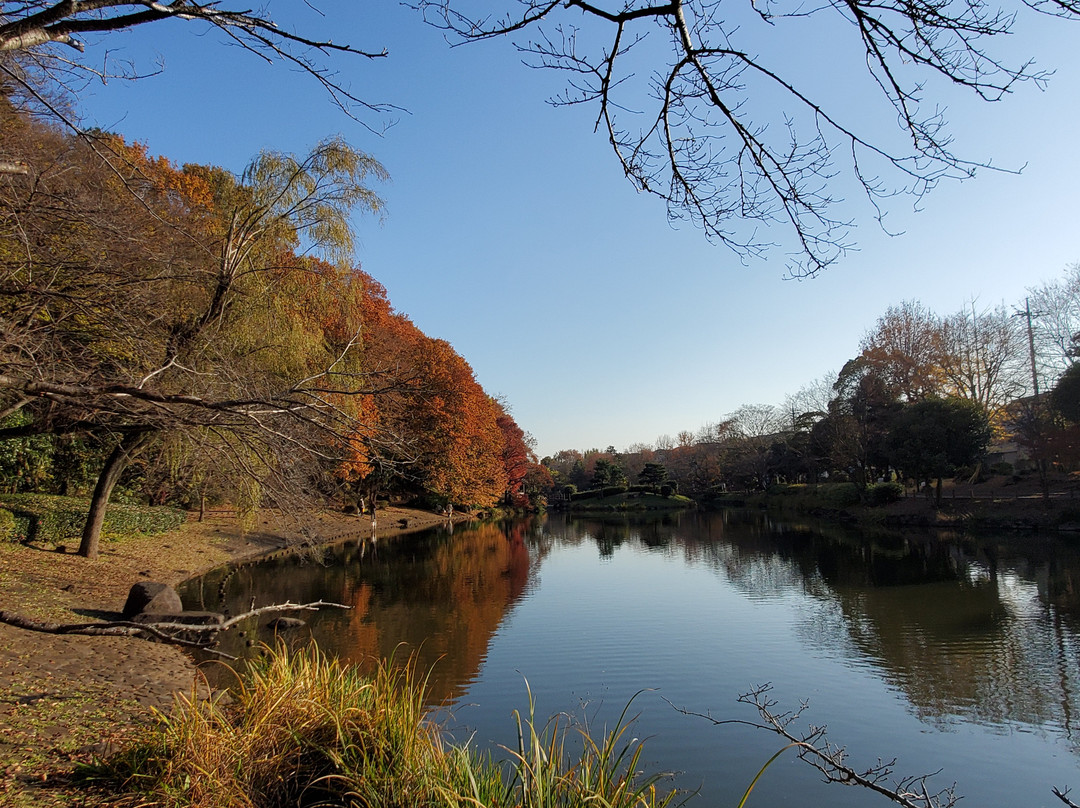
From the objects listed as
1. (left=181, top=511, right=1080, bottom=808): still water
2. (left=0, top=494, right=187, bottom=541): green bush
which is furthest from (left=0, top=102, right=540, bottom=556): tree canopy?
(left=181, top=511, right=1080, bottom=808): still water

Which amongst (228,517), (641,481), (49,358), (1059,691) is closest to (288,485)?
(49,358)

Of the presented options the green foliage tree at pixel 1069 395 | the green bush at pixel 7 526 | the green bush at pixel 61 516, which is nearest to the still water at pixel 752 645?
the green bush at pixel 61 516

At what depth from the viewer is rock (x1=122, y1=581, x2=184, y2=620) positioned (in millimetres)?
8406

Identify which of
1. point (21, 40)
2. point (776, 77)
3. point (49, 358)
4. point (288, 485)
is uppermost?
point (21, 40)

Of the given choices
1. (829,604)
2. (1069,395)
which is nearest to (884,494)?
(1069,395)

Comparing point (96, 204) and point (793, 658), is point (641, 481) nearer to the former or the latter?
point (793, 658)

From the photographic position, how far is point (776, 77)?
2209 mm

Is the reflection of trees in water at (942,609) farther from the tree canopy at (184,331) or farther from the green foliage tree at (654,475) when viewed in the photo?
the green foliage tree at (654,475)

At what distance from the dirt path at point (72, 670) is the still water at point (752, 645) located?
1206mm

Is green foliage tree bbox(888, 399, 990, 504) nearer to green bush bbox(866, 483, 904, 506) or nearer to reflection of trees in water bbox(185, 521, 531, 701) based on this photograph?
green bush bbox(866, 483, 904, 506)

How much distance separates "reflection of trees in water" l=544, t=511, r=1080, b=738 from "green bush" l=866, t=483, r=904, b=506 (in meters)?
7.07

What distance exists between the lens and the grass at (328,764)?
2842mm

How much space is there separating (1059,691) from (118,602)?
1267cm

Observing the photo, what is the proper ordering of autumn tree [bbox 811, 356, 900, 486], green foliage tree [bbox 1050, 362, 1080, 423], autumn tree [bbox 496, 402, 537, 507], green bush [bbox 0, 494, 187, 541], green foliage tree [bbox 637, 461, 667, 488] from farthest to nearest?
green foliage tree [bbox 637, 461, 667, 488] < autumn tree [bbox 496, 402, 537, 507] < autumn tree [bbox 811, 356, 900, 486] < green foliage tree [bbox 1050, 362, 1080, 423] < green bush [bbox 0, 494, 187, 541]
